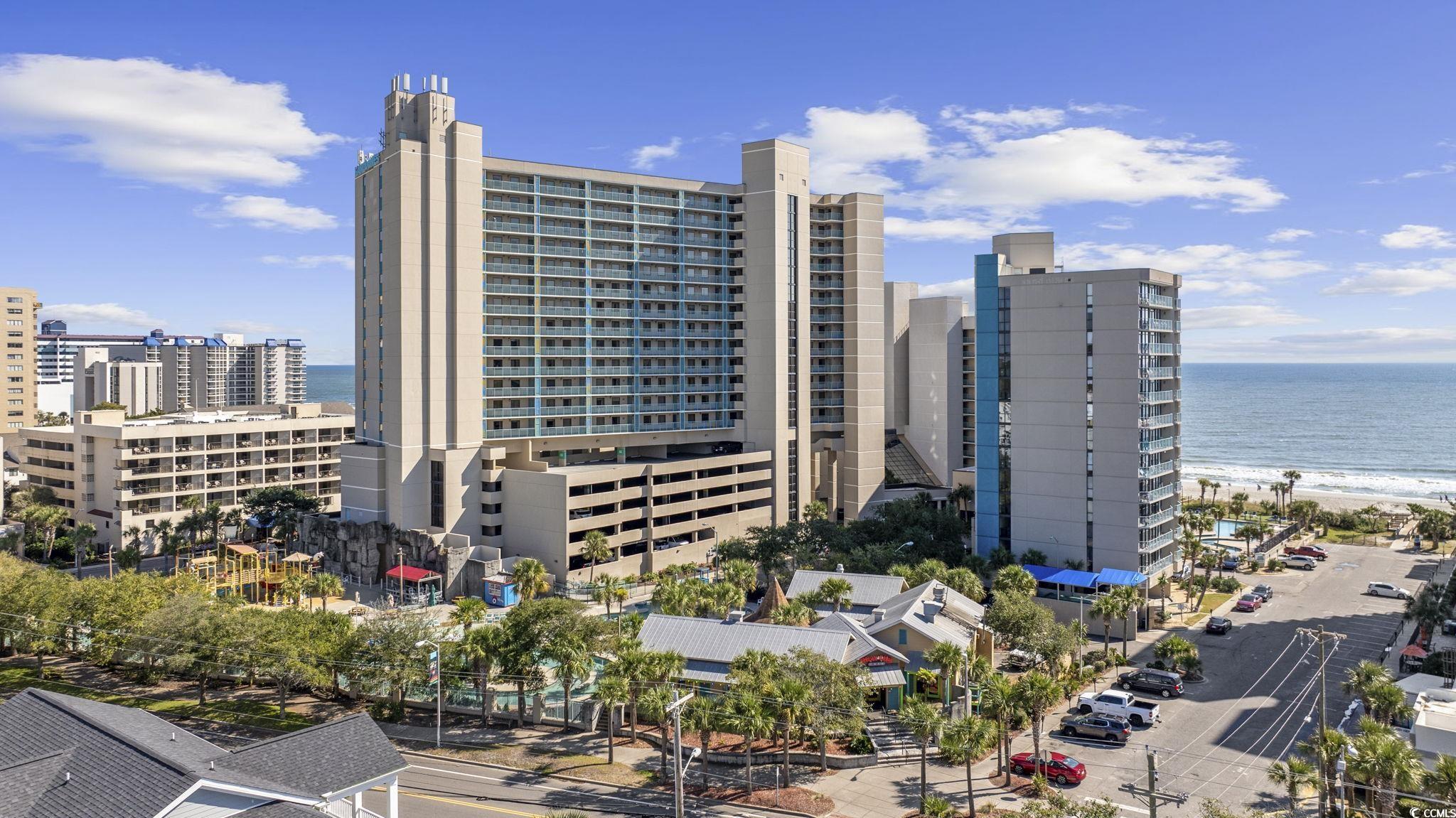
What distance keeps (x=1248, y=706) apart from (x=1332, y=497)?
126 m

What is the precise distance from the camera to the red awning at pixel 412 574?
277 ft

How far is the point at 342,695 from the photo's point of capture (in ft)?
184

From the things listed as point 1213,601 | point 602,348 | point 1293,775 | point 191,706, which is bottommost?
point 1213,601

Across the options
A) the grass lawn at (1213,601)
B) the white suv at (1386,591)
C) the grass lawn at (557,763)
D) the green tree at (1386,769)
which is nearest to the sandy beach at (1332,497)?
the white suv at (1386,591)

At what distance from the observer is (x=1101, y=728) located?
161 ft

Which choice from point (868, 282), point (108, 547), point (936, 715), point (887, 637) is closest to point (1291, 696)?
point (887, 637)

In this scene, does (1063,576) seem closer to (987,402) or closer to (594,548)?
(987,402)

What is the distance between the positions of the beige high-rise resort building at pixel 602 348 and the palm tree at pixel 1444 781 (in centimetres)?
7121

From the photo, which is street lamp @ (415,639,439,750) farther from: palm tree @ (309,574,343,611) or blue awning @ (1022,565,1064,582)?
blue awning @ (1022,565,1064,582)

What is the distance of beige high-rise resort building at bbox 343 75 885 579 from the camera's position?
301 feet

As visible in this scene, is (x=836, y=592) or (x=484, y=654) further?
(x=836, y=592)

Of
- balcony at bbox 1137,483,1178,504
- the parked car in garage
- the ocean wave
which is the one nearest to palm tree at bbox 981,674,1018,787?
the parked car in garage

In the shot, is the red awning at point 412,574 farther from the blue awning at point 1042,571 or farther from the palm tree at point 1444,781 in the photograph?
the palm tree at point 1444,781

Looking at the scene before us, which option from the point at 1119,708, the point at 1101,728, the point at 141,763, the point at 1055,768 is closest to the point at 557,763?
the point at 141,763
